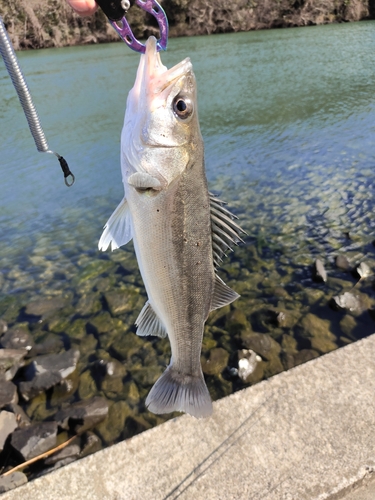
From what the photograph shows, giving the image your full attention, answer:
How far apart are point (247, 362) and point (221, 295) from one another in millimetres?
2583

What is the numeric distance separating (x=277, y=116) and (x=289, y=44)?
60.6 feet

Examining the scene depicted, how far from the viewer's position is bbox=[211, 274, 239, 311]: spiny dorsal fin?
94.3 inches

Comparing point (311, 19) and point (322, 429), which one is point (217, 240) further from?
point (311, 19)

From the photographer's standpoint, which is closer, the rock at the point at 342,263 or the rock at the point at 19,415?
the rock at the point at 19,415

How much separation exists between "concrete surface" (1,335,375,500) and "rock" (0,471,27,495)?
0.61 meters

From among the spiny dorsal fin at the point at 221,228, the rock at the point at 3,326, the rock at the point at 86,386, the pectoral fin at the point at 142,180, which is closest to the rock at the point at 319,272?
the rock at the point at 86,386

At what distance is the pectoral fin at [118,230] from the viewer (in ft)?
7.30

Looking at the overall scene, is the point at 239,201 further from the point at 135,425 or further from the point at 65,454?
the point at 65,454

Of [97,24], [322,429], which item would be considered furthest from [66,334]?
[97,24]

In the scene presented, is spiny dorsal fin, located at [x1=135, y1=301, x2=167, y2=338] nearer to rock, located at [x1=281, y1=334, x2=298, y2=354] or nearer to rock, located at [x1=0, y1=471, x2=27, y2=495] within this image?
rock, located at [x1=0, y1=471, x2=27, y2=495]

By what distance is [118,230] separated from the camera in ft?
7.39

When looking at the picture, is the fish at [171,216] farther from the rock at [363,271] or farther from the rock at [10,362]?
the rock at [363,271]

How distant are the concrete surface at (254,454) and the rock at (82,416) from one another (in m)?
1.26

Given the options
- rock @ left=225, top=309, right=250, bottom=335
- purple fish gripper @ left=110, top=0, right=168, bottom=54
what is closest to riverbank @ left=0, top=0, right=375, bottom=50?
rock @ left=225, top=309, right=250, bottom=335
